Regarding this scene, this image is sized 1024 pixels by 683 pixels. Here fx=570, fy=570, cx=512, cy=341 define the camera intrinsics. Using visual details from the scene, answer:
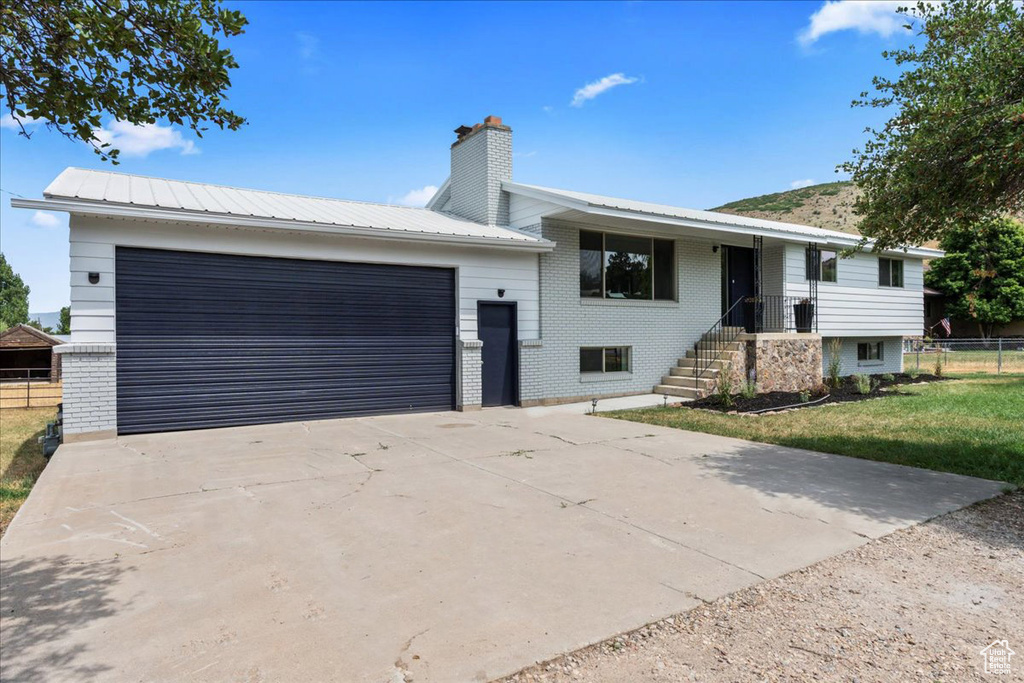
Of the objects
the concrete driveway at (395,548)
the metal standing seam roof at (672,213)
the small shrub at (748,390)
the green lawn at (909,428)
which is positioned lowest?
the concrete driveway at (395,548)

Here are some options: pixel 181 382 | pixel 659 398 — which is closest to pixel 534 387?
pixel 659 398

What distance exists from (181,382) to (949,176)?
10.4 meters

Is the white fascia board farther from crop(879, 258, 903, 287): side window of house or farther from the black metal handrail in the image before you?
crop(879, 258, 903, 287): side window of house

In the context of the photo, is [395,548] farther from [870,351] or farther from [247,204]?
[870,351]

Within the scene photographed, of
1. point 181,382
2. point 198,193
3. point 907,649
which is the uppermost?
point 198,193

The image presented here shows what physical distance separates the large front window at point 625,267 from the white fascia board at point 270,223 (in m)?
1.45

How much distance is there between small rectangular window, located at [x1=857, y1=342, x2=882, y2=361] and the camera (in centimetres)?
1836

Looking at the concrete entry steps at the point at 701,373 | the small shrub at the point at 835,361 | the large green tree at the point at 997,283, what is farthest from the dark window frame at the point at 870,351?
the large green tree at the point at 997,283

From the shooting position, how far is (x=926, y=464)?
662 cm

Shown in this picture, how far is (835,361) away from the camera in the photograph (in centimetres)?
1502

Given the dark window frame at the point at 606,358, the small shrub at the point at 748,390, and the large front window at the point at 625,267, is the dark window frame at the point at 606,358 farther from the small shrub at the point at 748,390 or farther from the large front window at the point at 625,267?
the small shrub at the point at 748,390

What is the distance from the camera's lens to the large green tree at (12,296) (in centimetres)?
5603

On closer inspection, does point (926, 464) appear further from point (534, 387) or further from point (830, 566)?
point (534, 387)

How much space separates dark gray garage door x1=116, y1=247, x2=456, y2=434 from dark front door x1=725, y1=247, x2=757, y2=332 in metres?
8.52
